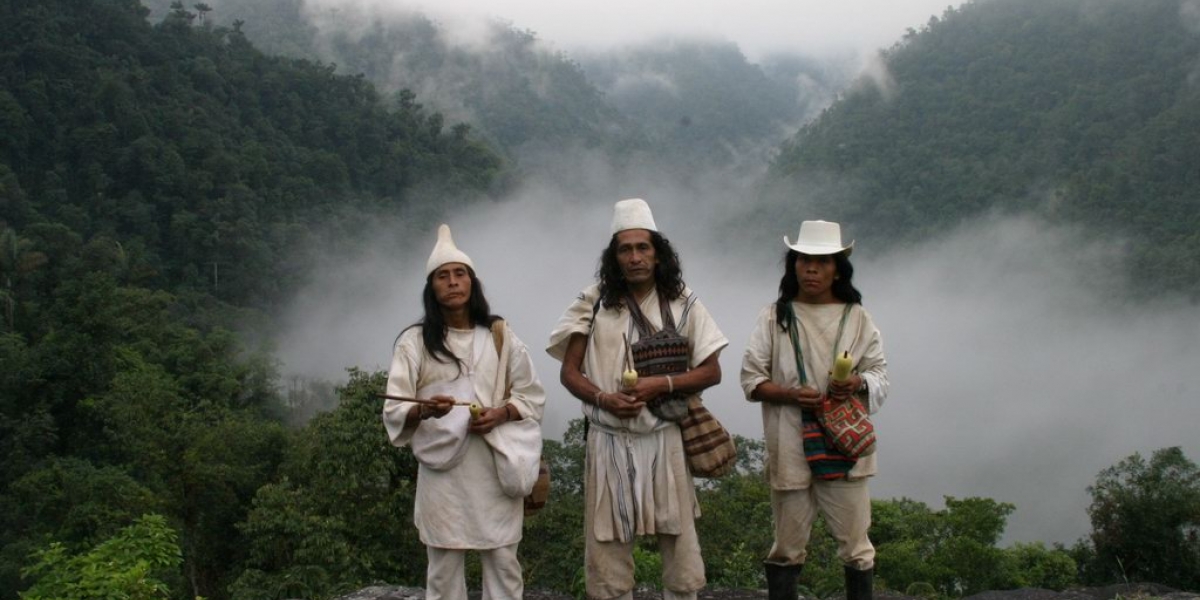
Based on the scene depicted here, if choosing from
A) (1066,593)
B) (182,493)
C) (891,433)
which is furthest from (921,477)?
(1066,593)

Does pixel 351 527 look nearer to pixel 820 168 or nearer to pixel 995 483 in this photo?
pixel 995 483

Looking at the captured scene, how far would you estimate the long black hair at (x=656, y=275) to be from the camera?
12.7ft

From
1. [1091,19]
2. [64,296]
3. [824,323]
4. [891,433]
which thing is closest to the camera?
[824,323]

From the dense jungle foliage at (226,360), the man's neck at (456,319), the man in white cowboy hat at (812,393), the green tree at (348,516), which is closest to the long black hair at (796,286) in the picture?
the man in white cowboy hat at (812,393)

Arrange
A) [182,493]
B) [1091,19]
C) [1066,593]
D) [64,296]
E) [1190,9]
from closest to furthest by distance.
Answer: [1066,593], [182,493], [64,296], [1190,9], [1091,19]

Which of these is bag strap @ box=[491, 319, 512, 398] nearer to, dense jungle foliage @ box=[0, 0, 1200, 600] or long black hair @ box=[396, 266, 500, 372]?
long black hair @ box=[396, 266, 500, 372]

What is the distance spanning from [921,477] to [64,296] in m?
40.9

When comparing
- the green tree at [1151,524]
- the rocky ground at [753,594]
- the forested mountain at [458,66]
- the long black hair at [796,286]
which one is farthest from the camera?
the forested mountain at [458,66]

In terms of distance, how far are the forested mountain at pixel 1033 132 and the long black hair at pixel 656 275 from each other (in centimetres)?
6208

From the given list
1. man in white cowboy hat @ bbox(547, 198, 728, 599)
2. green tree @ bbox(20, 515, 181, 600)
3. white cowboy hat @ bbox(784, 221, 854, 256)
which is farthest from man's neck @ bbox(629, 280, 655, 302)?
green tree @ bbox(20, 515, 181, 600)

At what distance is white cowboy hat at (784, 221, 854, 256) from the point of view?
3941mm

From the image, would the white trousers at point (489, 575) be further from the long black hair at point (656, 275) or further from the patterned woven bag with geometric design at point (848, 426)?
the patterned woven bag with geometric design at point (848, 426)

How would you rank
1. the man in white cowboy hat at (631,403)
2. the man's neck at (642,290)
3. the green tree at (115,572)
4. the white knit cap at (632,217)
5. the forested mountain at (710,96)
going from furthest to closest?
the forested mountain at (710,96), the green tree at (115,572), the man's neck at (642,290), the white knit cap at (632,217), the man in white cowboy hat at (631,403)

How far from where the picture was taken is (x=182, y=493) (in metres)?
21.9
